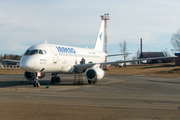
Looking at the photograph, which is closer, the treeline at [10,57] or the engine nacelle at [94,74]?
the engine nacelle at [94,74]

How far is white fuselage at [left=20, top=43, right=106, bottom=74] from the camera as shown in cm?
1783

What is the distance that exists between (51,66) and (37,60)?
220 cm

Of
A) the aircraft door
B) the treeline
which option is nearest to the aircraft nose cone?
the aircraft door

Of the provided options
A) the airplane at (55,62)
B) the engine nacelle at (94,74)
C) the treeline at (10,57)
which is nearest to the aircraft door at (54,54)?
the airplane at (55,62)

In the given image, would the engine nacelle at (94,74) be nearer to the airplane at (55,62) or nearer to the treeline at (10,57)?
the airplane at (55,62)

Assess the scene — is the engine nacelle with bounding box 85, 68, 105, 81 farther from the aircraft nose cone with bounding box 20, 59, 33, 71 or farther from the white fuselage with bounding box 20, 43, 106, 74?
the aircraft nose cone with bounding box 20, 59, 33, 71

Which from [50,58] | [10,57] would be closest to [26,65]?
[50,58]

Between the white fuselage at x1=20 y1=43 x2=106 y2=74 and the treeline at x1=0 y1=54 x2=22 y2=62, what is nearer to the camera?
the white fuselage at x1=20 y1=43 x2=106 y2=74

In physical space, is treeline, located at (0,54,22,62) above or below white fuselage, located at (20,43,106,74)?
above

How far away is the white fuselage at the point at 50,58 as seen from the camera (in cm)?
1783

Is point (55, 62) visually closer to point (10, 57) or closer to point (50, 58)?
point (50, 58)

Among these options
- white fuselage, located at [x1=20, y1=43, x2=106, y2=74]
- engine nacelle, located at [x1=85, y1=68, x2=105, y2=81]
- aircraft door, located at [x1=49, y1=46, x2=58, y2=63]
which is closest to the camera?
white fuselage, located at [x1=20, y1=43, x2=106, y2=74]

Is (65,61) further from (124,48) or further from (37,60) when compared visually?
(124,48)

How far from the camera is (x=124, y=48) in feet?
303
